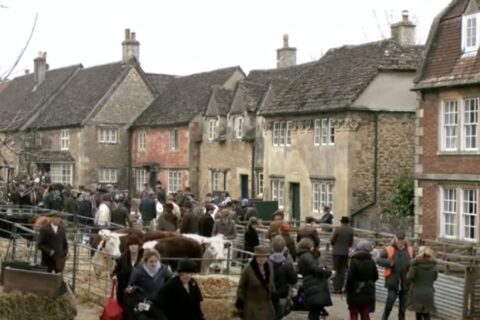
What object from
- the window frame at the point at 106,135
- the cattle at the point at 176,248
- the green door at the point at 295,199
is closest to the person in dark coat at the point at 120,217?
the cattle at the point at 176,248

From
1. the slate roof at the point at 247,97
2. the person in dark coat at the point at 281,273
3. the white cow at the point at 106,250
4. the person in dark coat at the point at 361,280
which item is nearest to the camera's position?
the person in dark coat at the point at 281,273

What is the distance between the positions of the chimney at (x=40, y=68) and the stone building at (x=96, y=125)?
7381 mm

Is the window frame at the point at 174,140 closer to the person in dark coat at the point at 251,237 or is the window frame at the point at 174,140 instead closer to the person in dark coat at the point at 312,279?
the person in dark coat at the point at 251,237

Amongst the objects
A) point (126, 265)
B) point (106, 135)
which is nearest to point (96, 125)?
point (106, 135)

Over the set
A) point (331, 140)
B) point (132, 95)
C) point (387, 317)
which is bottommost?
point (387, 317)

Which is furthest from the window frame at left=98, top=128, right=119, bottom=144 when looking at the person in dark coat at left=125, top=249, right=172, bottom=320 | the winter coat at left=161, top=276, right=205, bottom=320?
the winter coat at left=161, top=276, right=205, bottom=320

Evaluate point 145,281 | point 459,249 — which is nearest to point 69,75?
point 459,249

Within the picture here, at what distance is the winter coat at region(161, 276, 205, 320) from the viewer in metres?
11.0

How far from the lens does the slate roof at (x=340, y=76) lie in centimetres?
3694

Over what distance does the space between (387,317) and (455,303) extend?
7.43 ft

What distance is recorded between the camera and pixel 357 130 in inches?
1441

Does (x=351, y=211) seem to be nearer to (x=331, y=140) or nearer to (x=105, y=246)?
(x=331, y=140)

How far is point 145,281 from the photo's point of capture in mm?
12070

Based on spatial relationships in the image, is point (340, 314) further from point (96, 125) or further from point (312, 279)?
point (96, 125)
